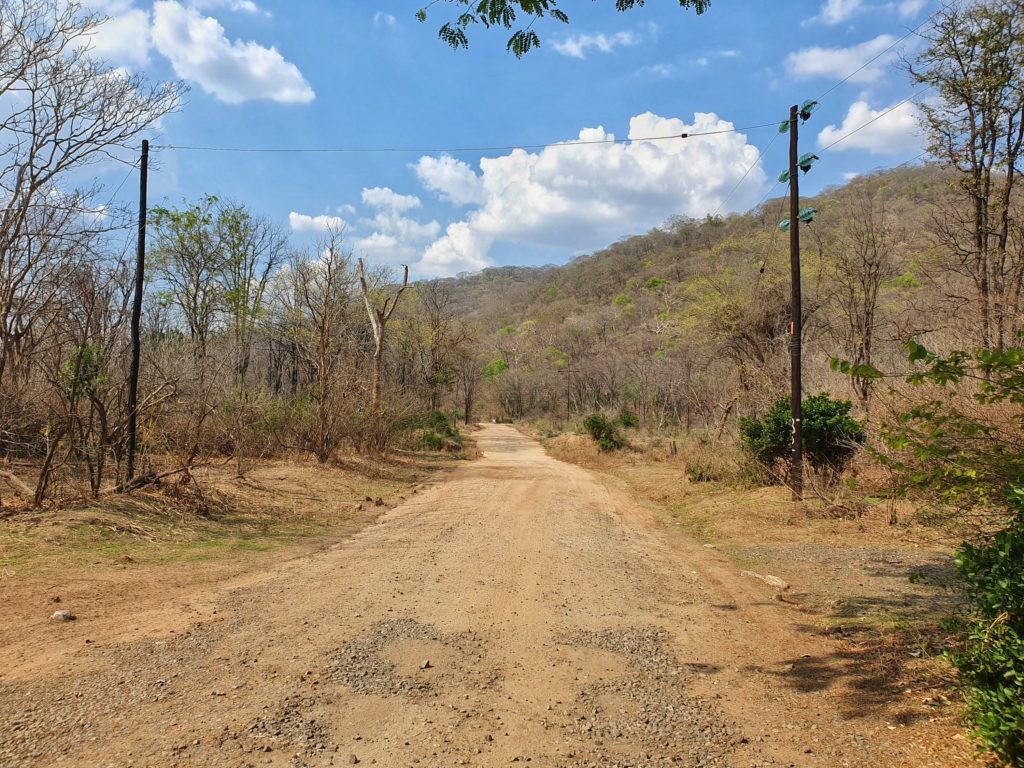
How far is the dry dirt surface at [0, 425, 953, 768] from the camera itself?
3.40 metres

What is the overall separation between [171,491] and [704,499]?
10.7 meters

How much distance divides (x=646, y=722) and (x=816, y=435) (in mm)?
11023

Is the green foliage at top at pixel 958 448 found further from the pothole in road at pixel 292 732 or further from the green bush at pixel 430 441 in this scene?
the green bush at pixel 430 441

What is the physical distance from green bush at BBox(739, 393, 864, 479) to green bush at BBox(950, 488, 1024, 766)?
31.7 ft

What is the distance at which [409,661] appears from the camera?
4.61 meters

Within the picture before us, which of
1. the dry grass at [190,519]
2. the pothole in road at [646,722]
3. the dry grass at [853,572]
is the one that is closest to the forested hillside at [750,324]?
the dry grass at [853,572]

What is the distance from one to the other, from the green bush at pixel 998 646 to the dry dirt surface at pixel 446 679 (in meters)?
0.42

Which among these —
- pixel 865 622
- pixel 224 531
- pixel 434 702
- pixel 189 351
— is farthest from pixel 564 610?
pixel 189 351

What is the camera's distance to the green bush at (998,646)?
2.92 m

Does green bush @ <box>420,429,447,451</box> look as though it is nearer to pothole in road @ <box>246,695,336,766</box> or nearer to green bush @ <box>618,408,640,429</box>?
green bush @ <box>618,408,640,429</box>

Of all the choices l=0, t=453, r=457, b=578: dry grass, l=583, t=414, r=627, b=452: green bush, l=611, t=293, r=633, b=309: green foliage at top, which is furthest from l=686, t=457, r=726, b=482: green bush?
l=611, t=293, r=633, b=309: green foliage at top

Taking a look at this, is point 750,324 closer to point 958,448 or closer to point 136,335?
point 136,335

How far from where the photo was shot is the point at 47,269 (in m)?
12.3

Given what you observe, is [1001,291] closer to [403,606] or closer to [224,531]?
[403,606]
